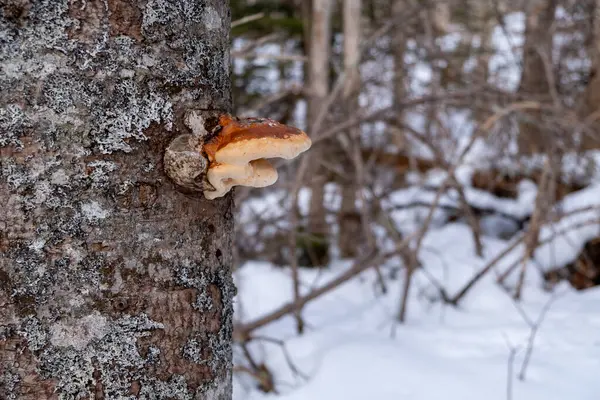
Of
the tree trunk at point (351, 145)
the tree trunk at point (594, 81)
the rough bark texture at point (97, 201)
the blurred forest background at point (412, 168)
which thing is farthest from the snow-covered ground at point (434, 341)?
the tree trunk at point (594, 81)

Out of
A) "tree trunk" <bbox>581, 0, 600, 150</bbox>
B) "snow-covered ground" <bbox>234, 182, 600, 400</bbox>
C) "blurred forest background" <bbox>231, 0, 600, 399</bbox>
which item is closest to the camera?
"snow-covered ground" <bbox>234, 182, 600, 400</bbox>

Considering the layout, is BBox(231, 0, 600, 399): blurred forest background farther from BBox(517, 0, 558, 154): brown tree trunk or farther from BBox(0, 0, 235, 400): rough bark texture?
BBox(0, 0, 235, 400): rough bark texture

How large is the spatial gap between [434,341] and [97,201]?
220 cm

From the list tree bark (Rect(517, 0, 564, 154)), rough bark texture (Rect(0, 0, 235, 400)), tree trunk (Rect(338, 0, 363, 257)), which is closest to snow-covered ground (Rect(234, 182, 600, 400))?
tree trunk (Rect(338, 0, 363, 257))

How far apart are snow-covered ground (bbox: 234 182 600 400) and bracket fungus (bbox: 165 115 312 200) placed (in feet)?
5.19

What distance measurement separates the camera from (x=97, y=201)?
671mm

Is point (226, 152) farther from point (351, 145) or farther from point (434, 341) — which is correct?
point (351, 145)

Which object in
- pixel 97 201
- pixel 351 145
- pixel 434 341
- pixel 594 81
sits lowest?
pixel 434 341

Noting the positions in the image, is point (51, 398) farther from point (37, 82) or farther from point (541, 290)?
point (541, 290)

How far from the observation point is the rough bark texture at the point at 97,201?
0.65 metres

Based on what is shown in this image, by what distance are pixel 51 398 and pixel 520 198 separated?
16.3 ft

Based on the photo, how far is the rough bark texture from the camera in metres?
0.65

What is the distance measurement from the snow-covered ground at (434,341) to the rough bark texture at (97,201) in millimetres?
1562

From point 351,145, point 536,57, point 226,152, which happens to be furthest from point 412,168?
point 226,152
